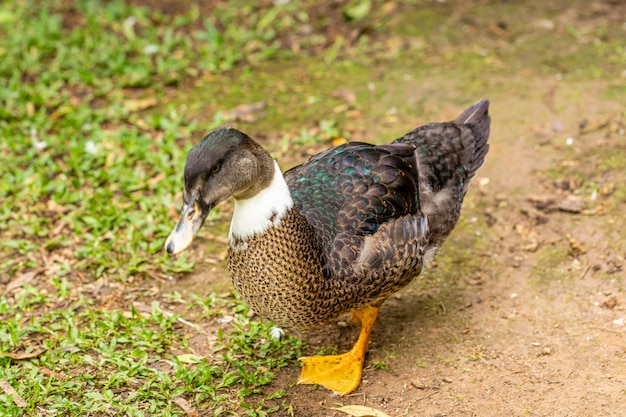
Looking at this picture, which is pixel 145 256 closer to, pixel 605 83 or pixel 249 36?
pixel 249 36

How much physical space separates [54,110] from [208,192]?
3.91 m

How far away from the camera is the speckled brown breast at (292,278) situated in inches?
151

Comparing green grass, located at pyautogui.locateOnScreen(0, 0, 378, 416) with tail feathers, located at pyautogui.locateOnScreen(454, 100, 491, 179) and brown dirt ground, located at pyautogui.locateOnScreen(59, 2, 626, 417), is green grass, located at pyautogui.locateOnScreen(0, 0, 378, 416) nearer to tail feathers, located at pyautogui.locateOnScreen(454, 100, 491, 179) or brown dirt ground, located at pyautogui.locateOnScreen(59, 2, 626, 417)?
brown dirt ground, located at pyautogui.locateOnScreen(59, 2, 626, 417)

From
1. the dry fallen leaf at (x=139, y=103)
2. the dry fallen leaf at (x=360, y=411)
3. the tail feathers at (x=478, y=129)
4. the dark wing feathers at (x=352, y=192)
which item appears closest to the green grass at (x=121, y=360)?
the dry fallen leaf at (x=360, y=411)

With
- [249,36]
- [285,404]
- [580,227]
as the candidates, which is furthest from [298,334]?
[249,36]

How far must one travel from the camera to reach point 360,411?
3961 millimetres

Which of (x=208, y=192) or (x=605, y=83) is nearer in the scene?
(x=208, y=192)

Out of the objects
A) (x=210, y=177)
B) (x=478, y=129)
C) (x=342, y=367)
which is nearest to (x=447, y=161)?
(x=478, y=129)

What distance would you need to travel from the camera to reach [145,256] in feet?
17.2

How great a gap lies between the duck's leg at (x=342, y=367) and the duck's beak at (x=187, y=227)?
1.15 metres

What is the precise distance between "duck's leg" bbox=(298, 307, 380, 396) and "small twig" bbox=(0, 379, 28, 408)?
145 centimetres

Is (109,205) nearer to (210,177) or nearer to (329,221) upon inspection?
(329,221)

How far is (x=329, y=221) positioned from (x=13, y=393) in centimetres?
189

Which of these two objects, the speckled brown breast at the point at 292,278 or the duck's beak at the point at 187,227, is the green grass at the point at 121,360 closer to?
the speckled brown breast at the point at 292,278
